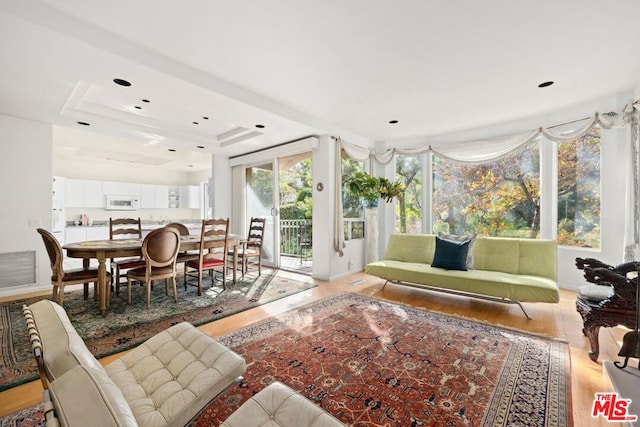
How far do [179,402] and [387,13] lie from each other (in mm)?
2805

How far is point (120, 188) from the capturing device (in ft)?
24.6

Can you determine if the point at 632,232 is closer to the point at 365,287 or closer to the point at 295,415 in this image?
the point at 365,287

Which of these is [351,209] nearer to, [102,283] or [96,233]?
[102,283]

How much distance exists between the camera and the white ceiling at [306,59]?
217 centimetres

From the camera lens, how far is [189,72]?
2.99m

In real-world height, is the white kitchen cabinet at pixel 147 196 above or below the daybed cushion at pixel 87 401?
above

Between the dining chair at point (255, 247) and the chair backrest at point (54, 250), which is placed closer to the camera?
the chair backrest at point (54, 250)

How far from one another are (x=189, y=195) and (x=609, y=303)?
9.22 meters

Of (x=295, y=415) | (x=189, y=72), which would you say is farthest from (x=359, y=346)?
(x=189, y=72)

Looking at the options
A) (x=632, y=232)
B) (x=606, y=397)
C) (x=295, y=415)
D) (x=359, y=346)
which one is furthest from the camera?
(x=632, y=232)

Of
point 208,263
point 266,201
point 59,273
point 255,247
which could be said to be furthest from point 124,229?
point 266,201

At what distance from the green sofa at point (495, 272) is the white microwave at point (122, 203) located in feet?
22.8

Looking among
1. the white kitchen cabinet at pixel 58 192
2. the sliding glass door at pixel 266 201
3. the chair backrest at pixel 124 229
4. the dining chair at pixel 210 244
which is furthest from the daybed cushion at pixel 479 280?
the white kitchen cabinet at pixel 58 192

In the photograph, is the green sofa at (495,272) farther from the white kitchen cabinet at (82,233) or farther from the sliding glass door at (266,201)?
the white kitchen cabinet at (82,233)
